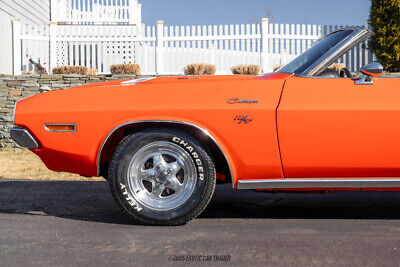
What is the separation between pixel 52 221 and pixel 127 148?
3.05 feet

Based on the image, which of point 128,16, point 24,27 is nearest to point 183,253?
point 24,27

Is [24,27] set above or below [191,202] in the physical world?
above

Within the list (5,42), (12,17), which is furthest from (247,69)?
(12,17)

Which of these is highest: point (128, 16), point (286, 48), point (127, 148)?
point (128, 16)

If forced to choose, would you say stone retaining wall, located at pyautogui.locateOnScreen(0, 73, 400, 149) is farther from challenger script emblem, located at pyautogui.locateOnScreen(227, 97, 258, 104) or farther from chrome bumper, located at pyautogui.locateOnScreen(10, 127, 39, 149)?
challenger script emblem, located at pyautogui.locateOnScreen(227, 97, 258, 104)

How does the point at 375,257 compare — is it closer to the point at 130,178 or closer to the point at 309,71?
the point at 309,71

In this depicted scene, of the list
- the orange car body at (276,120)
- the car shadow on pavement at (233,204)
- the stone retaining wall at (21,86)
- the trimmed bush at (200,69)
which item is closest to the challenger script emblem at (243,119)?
the orange car body at (276,120)

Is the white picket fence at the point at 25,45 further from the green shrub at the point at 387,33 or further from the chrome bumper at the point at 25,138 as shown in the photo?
the chrome bumper at the point at 25,138

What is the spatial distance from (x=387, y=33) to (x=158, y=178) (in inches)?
368

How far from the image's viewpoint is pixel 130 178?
3795mm

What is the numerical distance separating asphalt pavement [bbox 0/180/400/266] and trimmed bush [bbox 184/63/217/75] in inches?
309

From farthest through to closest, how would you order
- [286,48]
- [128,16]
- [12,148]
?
1. [128,16]
2. [286,48]
3. [12,148]

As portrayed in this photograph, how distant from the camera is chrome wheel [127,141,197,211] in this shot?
3.77 metres

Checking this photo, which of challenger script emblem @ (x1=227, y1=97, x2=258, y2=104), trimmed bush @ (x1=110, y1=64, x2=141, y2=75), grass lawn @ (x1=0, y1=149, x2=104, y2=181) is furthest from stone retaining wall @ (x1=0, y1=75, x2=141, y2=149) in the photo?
challenger script emblem @ (x1=227, y1=97, x2=258, y2=104)
